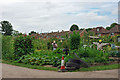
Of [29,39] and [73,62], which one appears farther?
[29,39]

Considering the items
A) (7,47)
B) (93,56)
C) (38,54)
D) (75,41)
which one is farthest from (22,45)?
(75,41)

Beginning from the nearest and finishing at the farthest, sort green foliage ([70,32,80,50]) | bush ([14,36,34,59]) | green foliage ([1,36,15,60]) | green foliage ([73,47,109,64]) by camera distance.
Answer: green foliage ([73,47,109,64]) < bush ([14,36,34,59]) < green foliage ([1,36,15,60]) < green foliage ([70,32,80,50])

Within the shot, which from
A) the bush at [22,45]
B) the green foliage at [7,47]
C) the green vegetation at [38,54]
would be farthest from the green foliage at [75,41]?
the green foliage at [7,47]

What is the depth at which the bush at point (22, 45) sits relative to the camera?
12062mm

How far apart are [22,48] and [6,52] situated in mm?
2569

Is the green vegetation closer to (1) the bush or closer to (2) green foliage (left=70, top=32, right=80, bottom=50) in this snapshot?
(1) the bush

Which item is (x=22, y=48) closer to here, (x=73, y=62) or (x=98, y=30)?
(x=73, y=62)

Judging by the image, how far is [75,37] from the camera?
1758 centimetres

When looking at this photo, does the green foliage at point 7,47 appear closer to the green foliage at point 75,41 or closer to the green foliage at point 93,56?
the green foliage at point 93,56

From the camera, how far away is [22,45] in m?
12.1

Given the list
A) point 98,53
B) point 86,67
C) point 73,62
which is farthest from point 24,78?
point 98,53

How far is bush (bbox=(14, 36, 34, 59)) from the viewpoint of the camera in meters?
12.1

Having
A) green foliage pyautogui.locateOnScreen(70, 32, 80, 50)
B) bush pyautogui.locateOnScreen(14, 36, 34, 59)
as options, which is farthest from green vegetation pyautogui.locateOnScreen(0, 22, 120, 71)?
green foliage pyautogui.locateOnScreen(70, 32, 80, 50)

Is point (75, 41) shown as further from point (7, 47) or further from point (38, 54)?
point (7, 47)
